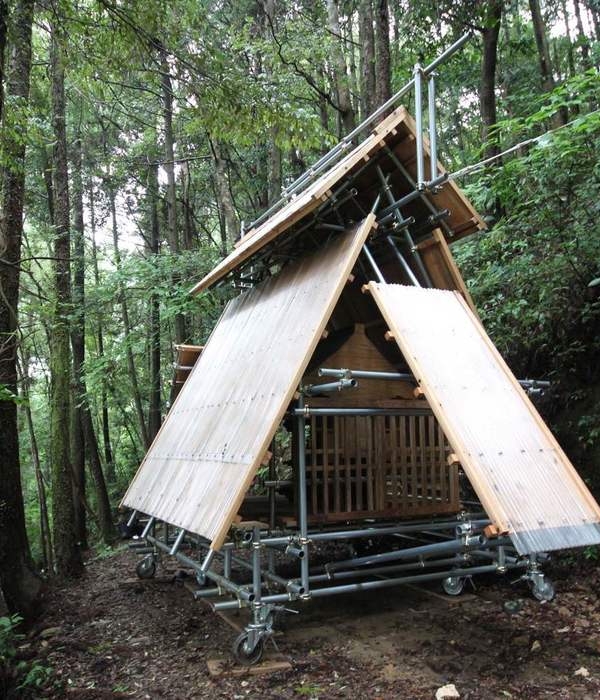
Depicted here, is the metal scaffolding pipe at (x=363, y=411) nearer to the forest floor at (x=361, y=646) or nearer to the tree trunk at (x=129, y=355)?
the forest floor at (x=361, y=646)

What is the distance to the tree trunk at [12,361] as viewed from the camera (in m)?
6.61

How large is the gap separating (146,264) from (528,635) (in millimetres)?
10057

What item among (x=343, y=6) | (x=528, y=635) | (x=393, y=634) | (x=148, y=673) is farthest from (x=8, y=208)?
(x=343, y=6)

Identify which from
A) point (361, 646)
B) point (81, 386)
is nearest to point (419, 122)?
point (361, 646)

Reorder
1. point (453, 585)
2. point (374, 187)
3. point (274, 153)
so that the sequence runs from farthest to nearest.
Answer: point (274, 153) → point (374, 187) → point (453, 585)

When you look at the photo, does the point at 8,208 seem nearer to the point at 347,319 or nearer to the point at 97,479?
the point at 347,319

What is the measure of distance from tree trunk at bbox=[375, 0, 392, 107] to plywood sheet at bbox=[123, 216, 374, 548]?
4479 millimetres

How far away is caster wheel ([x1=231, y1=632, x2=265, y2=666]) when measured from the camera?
15.6ft

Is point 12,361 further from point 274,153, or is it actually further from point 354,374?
point 274,153

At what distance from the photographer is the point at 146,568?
8445 mm

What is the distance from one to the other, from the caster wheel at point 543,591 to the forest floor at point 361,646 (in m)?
0.10

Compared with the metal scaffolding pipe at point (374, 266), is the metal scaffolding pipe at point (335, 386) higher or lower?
lower

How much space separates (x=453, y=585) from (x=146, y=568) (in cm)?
455

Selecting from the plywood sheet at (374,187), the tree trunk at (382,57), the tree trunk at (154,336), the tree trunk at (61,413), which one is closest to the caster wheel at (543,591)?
the plywood sheet at (374,187)
